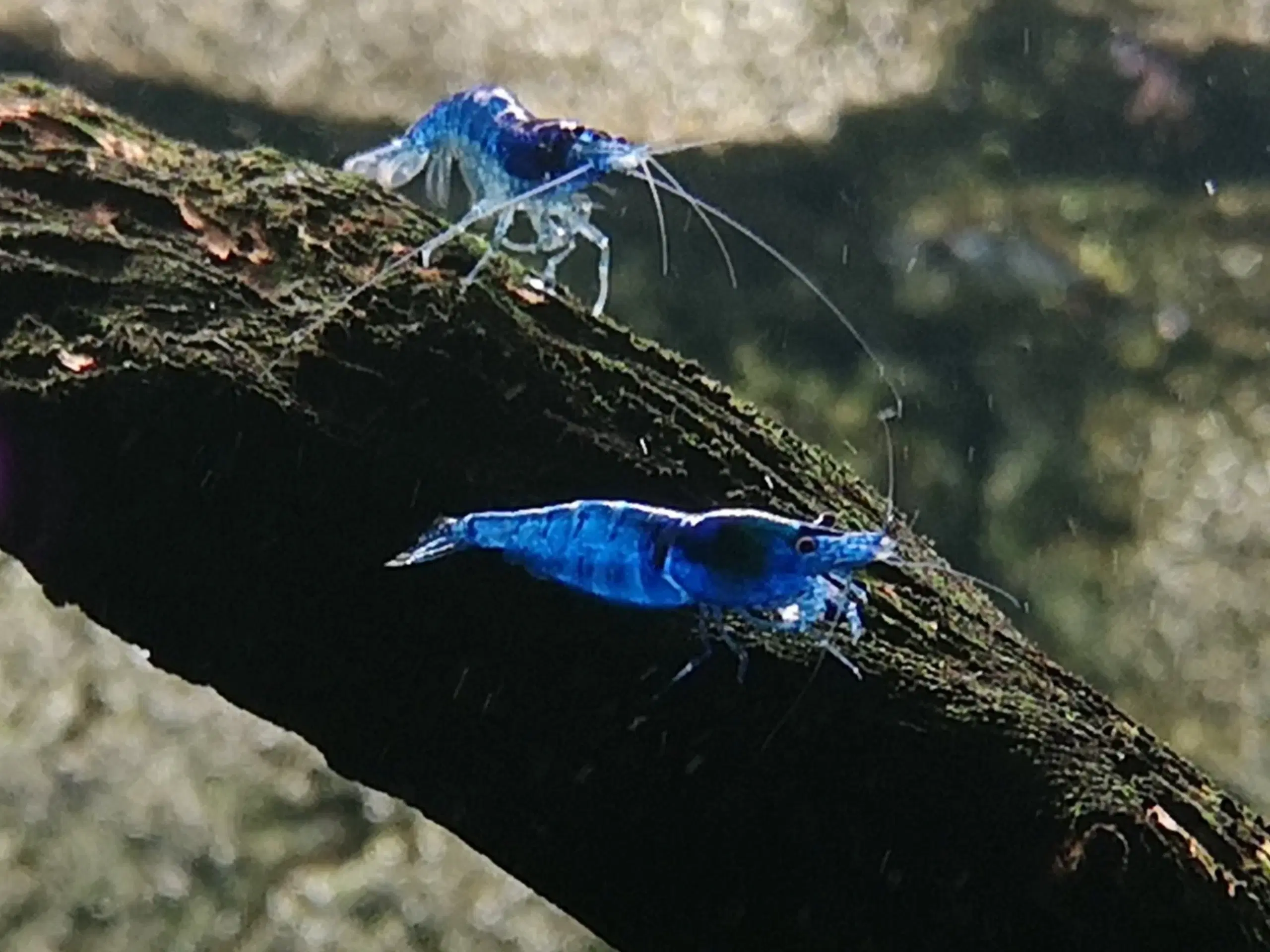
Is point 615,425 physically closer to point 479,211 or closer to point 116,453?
point 479,211

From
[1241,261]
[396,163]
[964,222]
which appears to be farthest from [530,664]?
[1241,261]

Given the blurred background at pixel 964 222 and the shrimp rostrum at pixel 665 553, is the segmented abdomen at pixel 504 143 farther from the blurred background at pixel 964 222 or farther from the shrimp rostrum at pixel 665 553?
the blurred background at pixel 964 222

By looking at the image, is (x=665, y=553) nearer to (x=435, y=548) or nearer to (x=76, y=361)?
(x=435, y=548)

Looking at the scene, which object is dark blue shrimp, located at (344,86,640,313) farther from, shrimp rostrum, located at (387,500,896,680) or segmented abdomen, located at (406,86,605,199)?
shrimp rostrum, located at (387,500,896,680)

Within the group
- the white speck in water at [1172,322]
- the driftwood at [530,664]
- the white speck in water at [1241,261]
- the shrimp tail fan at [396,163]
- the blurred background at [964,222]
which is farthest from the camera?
the white speck in water at [1241,261]

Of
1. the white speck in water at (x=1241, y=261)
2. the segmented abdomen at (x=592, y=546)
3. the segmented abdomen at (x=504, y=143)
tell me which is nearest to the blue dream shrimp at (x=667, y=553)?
the segmented abdomen at (x=592, y=546)
